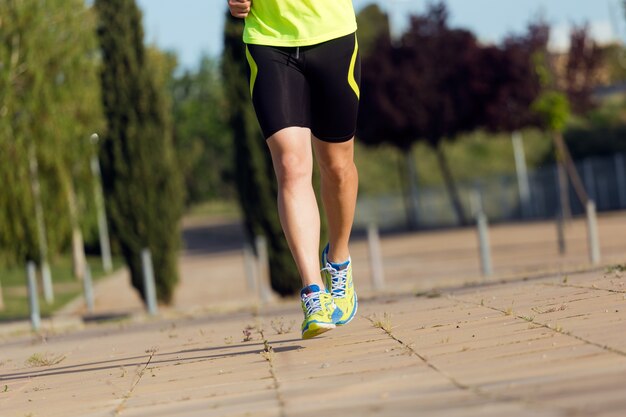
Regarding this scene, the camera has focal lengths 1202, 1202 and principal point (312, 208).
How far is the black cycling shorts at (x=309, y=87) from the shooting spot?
5.57 m

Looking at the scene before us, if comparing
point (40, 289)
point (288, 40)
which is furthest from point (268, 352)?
point (40, 289)

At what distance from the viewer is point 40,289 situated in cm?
3142

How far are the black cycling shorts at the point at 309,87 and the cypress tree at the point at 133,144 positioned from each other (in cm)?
1737

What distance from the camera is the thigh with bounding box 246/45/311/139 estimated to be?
5551 millimetres

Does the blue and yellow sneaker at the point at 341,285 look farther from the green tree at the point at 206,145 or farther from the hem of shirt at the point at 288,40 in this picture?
the green tree at the point at 206,145

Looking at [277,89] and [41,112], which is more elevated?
[41,112]

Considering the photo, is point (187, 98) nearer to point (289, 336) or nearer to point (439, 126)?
point (439, 126)

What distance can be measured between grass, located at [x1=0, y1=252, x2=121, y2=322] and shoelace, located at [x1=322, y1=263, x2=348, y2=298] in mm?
17206

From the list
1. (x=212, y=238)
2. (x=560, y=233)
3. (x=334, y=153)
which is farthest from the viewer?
(x=212, y=238)

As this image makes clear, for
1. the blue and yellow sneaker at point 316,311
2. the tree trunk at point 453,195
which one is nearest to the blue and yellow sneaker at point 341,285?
the blue and yellow sneaker at point 316,311

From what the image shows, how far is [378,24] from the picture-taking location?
100625mm

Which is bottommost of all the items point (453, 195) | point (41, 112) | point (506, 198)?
point (506, 198)

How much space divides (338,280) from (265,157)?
637 inches

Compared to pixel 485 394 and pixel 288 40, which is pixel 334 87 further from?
pixel 485 394
